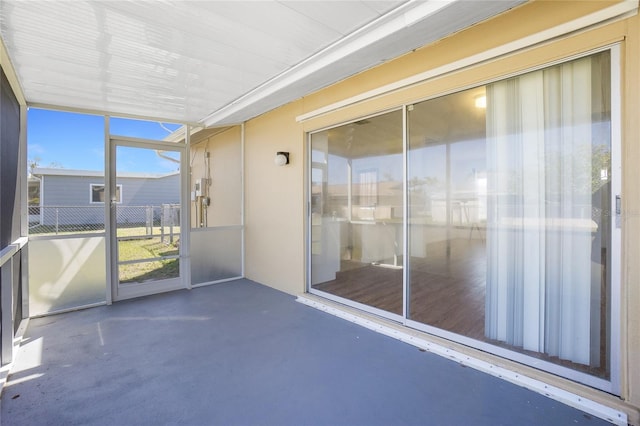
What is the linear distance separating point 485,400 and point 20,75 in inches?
187

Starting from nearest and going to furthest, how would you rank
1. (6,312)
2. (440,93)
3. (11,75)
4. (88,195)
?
(6,312) → (440,93) → (11,75) → (88,195)

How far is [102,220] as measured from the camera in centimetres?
376

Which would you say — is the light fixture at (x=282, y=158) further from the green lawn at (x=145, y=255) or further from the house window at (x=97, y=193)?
the house window at (x=97, y=193)

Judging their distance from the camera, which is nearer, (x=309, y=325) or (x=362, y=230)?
(x=309, y=325)

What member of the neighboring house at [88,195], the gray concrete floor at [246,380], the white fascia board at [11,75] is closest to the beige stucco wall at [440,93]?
the gray concrete floor at [246,380]

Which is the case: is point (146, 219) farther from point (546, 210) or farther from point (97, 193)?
point (546, 210)

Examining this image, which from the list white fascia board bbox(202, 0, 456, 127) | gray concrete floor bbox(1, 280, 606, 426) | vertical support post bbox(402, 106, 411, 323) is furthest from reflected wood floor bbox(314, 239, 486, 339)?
white fascia board bbox(202, 0, 456, 127)

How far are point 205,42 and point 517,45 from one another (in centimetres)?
233

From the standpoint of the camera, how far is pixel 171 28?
85.1 inches

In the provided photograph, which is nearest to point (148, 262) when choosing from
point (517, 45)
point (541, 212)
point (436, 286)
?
point (436, 286)

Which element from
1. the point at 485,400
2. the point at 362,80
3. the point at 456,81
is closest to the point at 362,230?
the point at 362,80

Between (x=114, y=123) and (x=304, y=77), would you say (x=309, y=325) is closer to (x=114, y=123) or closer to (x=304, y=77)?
(x=304, y=77)

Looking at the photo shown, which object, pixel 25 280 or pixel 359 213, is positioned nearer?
pixel 25 280

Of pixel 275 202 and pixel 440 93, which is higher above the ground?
pixel 440 93
